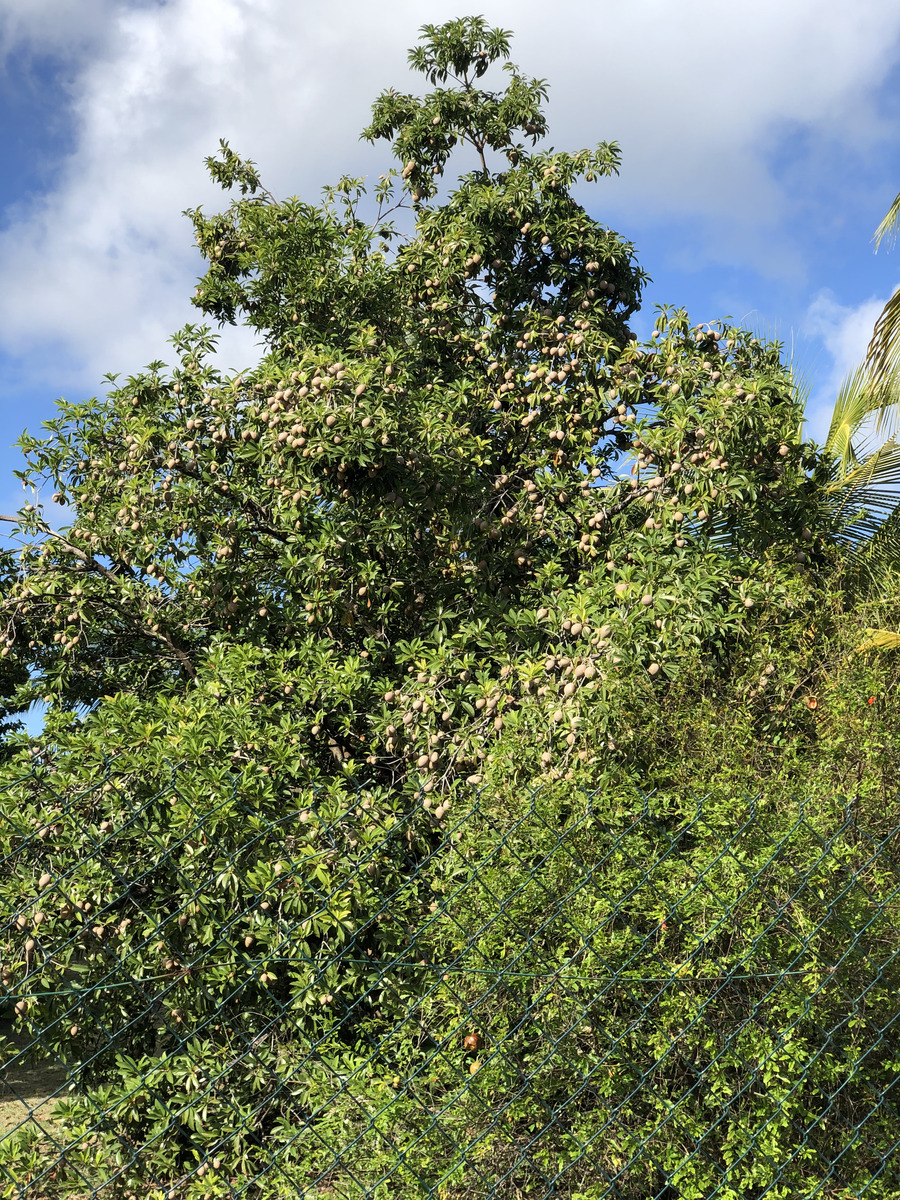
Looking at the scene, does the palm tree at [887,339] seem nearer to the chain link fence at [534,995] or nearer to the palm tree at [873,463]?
the palm tree at [873,463]

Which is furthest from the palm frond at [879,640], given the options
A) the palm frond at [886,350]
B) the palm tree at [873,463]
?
the palm frond at [886,350]

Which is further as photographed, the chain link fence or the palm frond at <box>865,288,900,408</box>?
the palm frond at <box>865,288,900,408</box>

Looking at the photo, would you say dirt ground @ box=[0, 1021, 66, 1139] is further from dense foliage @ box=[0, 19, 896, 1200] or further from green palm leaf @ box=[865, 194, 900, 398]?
green palm leaf @ box=[865, 194, 900, 398]

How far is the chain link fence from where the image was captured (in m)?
3.18

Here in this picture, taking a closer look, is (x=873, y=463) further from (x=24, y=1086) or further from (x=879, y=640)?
(x=24, y=1086)

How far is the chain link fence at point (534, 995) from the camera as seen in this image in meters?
3.18

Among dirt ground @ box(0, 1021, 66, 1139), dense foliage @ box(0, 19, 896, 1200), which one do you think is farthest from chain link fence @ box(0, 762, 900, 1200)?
dirt ground @ box(0, 1021, 66, 1139)

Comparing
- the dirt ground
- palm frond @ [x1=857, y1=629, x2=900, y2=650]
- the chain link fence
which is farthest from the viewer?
the dirt ground

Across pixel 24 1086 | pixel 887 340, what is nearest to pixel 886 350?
pixel 887 340

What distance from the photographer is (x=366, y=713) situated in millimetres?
5211

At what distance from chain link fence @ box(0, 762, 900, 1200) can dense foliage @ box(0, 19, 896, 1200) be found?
0.03 meters

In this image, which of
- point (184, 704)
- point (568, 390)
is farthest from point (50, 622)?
point (568, 390)

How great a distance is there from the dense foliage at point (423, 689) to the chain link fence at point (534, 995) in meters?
0.03

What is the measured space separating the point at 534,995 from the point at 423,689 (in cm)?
188
